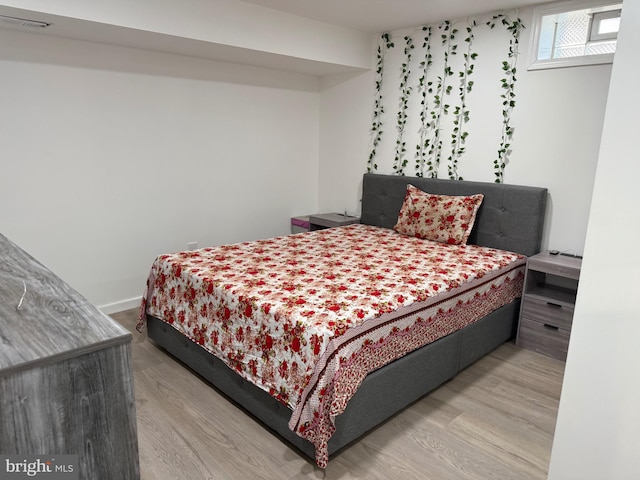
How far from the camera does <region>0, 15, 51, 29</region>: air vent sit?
2.63 metres

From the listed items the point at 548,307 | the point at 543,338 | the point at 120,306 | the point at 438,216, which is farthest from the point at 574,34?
the point at 120,306

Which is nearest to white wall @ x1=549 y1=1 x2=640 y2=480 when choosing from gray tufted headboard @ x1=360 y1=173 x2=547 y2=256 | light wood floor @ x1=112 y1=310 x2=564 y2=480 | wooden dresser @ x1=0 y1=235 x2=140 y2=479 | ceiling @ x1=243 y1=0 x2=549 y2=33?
light wood floor @ x1=112 y1=310 x2=564 y2=480

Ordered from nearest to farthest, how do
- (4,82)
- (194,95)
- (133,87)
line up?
1. (4,82)
2. (133,87)
3. (194,95)

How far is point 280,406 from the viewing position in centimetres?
215

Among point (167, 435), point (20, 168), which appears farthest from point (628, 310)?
point (20, 168)

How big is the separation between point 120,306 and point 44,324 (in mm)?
2867

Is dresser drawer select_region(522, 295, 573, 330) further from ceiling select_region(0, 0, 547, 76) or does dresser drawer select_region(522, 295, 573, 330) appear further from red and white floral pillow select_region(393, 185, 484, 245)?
ceiling select_region(0, 0, 547, 76)

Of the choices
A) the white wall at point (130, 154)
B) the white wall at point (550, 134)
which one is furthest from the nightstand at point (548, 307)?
the white wall at point (130, 154)

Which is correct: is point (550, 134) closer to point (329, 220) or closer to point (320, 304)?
point (329, 220)

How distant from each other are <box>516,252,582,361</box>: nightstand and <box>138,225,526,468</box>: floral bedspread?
5.9 inches

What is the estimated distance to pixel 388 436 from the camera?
2256 mm

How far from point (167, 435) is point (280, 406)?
23.7 inches

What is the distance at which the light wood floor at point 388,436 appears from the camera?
6.64ft

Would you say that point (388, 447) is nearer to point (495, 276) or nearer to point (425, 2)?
point (495, 276)
